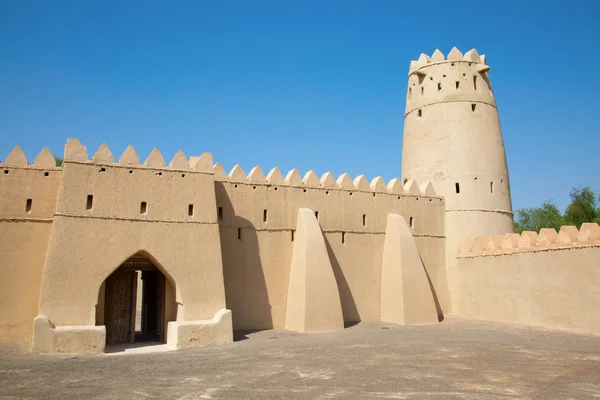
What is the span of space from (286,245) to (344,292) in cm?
259

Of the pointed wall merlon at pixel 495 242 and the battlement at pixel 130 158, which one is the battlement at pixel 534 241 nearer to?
the pointed wall merlon at pixel 495 242

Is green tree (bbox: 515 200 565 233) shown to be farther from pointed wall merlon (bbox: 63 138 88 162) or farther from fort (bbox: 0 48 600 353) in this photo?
pointed wall merlon (bbox: 63 138 88 162)

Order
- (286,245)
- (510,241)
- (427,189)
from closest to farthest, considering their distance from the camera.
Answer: (286,245), (510,241), (427,189)

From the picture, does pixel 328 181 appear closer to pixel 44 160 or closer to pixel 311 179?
pixel 311 179

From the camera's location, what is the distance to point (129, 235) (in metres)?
12.1

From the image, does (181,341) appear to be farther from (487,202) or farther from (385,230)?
(487,202)

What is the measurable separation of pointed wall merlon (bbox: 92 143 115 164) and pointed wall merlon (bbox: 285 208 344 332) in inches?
231

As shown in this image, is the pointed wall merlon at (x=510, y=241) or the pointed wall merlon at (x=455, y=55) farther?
the pointed wall merlon at (x=455, y=55)

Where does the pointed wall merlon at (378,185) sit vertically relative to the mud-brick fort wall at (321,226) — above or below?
above

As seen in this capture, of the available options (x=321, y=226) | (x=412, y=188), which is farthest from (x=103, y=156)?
(x=412, y=188)

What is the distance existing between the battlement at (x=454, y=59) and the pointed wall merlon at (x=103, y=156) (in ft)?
43.6

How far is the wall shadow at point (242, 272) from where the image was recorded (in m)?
14.2

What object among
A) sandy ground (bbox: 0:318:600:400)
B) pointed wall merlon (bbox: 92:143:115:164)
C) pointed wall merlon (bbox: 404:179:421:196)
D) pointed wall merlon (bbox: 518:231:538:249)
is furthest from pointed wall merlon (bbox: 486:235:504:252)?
pointed wall merlon (bbox: 92:143:115:164)

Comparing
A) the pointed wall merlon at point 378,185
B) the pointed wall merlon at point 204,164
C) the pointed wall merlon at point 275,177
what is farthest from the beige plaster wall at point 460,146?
the pointed wall merlon at point 204,164
